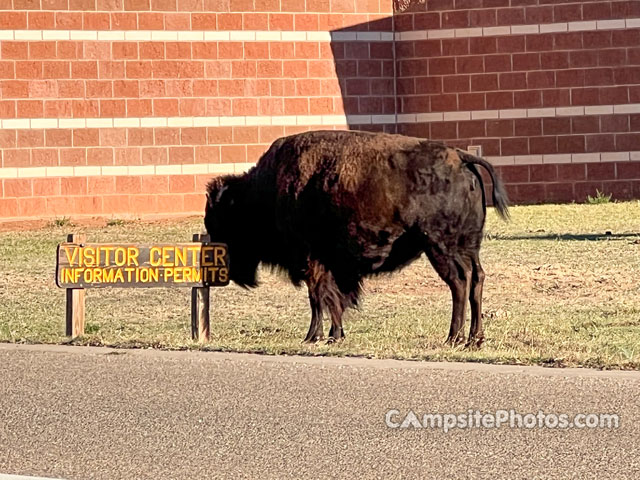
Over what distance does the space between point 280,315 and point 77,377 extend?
4.99 m

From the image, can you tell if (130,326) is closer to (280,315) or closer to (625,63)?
(280,315)

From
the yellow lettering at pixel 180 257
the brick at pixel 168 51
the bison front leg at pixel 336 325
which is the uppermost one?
the brick at pixel 168 51

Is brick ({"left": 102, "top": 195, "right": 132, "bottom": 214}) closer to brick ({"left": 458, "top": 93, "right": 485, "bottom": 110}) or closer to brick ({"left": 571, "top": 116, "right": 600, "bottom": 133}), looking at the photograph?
brick ({"left": 458, "top": 93, "right": 485, "bottom": 110})

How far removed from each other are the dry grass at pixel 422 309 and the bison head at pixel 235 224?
24.4 inches

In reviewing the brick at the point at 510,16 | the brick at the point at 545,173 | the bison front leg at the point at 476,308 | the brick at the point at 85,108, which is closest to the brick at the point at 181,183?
the brick at the point at 85,108

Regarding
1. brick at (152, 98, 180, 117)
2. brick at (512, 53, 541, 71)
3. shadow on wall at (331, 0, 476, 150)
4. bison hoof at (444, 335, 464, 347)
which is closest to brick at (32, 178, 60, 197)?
brick at (152, 98, 180, 117)

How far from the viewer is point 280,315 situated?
48.6ft

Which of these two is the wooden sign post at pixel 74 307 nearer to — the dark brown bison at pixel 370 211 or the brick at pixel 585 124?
the dark brown bison at pixel 370 211

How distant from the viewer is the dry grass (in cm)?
1145

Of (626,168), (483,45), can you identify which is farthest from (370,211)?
(626,168)

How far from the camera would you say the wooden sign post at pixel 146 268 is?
12109 millimetres

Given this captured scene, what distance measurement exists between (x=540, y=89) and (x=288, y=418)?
2115 cm

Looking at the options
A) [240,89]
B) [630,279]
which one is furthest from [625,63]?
[630,279]

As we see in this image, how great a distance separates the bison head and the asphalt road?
2176mm
